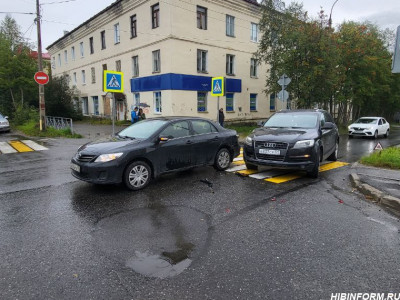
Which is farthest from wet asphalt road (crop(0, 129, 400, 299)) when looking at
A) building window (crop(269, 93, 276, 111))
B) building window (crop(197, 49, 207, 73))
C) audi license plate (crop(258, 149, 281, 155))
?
building window (crop(269, 93, 276, 111))

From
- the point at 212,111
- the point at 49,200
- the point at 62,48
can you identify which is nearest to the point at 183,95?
the point at 212,111

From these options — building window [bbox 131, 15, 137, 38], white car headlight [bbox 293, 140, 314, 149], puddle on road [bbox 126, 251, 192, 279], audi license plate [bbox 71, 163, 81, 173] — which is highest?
building window [bbox 131, 15, 137, 38]

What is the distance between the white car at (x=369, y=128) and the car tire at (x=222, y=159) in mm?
14090

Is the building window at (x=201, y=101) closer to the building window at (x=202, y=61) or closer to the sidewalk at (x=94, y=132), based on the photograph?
the building window at (x=202, y=61)

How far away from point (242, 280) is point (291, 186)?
4056 millimetres

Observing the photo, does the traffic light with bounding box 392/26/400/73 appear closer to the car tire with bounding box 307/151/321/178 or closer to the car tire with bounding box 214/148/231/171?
the car tire with bounding box 307/151/321/178

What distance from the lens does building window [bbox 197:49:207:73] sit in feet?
74.9

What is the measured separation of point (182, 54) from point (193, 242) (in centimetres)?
1966

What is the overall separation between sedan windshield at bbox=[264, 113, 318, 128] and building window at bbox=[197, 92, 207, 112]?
14620 millimetres

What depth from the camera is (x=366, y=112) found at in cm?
3841

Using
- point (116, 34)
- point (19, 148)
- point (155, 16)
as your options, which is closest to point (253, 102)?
point (155, 16)

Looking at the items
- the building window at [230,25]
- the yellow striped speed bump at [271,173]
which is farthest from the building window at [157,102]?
the yellow striped speed bump at [271,173]

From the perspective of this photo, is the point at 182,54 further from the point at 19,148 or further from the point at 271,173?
the point at 271,173

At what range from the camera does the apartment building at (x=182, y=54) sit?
69.9 feet
